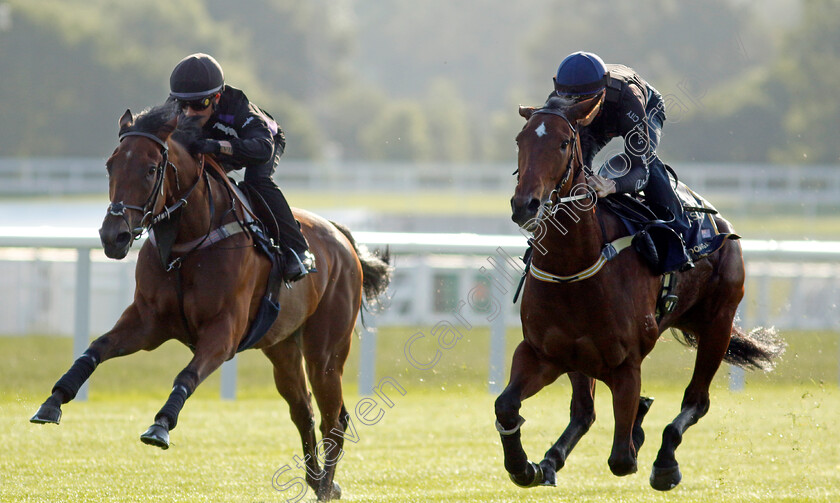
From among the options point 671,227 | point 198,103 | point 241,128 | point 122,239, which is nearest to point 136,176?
point 122,239

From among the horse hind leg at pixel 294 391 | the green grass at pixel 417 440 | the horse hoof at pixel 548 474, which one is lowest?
the green grass at pixel 417 440

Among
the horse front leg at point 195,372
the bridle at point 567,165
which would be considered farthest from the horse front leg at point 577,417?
the horse front leg at point 195,372

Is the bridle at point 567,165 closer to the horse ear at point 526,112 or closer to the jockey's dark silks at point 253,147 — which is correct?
the horse ear at point 526,112

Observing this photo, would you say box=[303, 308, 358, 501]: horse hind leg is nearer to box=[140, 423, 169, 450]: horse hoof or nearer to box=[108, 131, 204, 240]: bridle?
box=[108, 131, 204, 240]: bridle

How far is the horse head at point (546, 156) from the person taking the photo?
3.71 m

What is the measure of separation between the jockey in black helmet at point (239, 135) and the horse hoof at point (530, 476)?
134cm

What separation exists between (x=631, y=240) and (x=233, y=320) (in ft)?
5.39

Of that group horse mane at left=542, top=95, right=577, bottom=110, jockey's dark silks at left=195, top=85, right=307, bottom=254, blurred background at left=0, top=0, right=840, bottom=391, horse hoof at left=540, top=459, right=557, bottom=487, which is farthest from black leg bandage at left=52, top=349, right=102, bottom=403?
blurred background at left=0, top=0, right=840, bottom=391

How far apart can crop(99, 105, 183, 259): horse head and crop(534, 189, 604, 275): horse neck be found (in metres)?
1.46

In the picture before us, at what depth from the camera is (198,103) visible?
4730 mm

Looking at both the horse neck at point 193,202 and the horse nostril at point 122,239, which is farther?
the horse neck at point 193,202

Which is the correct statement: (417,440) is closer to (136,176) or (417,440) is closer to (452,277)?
(136,176)

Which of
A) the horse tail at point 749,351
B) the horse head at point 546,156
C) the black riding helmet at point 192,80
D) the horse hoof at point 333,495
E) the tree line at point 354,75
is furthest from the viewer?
the tree line at point 354,75

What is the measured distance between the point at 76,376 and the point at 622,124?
2.36 meters
